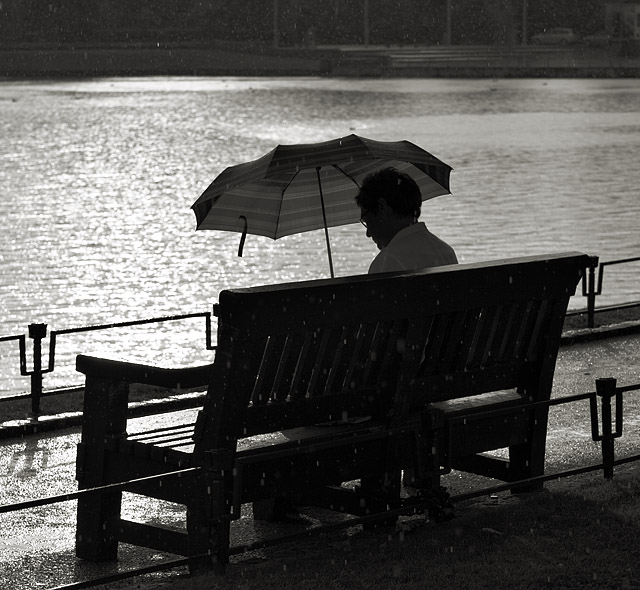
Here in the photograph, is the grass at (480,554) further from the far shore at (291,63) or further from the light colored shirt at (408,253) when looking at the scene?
the far shore at (291,63)

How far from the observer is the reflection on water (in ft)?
48.4

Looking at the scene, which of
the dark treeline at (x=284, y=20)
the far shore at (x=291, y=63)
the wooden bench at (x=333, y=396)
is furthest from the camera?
the dark treeline at (x=284, y=20)

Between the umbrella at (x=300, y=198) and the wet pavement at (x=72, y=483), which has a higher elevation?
the umbrella at (x=300, y=198)

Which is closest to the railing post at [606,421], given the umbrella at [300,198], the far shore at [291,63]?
the umbrella at [300,198]

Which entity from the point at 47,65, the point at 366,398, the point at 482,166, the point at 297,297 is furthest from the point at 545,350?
the point at 47,65

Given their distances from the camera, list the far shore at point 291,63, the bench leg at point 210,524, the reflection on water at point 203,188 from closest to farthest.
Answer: the bench leg at point 210,524, the reflection on water at point 203,188, the far shore at point 291,63

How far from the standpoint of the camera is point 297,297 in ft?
16.1

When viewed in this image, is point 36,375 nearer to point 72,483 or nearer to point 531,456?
point 72,483

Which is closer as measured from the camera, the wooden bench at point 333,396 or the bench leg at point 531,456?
the wooden bench at point 333,396

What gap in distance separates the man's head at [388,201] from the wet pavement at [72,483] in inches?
46.9

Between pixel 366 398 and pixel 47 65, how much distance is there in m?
71.2

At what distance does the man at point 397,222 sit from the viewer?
5.74m

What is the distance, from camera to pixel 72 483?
21.7 feet

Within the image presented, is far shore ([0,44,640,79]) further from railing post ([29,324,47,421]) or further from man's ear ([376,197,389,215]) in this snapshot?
man's ear ([376,197,389,215])
